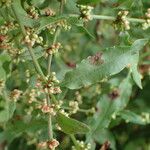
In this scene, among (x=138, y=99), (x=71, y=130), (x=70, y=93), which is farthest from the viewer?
(x=138, y=99)

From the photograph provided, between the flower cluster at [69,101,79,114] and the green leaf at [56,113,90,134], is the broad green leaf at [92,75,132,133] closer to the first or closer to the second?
the flower cluster at [69,101,79,114]

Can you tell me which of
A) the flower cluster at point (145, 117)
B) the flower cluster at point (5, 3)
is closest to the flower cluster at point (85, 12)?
the flower cluster at point (5, 3)

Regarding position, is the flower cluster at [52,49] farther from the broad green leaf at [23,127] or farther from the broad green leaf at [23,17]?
the broad green leaf at [23,127]

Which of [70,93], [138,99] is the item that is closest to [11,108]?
[70,93]

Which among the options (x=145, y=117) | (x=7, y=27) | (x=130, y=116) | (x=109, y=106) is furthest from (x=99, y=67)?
(x=145, y=117)

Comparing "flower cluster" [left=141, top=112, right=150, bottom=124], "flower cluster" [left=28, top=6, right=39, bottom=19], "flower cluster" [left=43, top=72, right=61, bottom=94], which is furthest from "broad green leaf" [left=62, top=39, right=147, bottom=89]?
"flower cluster" [left=141, top=112, right=150, bottom=124]

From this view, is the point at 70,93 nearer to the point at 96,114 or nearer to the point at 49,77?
the point at 96,114
